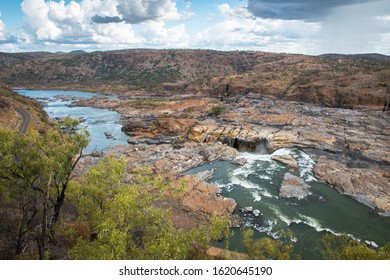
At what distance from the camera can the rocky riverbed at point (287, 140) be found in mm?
28523

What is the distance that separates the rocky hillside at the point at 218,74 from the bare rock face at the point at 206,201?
39.7m

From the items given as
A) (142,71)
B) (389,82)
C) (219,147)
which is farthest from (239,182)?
(142,71)

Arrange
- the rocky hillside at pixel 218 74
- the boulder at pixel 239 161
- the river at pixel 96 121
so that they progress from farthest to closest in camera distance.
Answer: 1. the rocky hillside at pixel 218 74
2. the river at pixel 96 121
3. the boulder at pixel 239 161

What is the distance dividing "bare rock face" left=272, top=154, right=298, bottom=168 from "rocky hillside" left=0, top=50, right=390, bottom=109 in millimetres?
28168

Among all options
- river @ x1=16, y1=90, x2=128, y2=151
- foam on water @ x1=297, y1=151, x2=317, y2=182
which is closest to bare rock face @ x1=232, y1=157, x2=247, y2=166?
foam on water @ x1=297, y1=151, x2=317, y2=182

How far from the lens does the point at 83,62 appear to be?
139625 millimetres

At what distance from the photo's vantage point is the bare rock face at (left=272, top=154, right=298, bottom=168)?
105ft

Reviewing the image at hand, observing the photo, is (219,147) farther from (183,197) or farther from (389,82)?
(389,82)

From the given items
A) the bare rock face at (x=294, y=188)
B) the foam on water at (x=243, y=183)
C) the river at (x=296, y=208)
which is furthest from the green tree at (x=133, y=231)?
the foam on water at (x=243, y=183)

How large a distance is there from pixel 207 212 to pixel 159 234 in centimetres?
1381

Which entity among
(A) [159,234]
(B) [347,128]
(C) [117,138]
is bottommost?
(C) [117,138]

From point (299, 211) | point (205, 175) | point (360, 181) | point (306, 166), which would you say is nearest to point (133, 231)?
point (299, 211)

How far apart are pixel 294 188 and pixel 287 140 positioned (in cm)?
1287

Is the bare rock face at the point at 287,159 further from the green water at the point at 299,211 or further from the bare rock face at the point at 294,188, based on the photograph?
the bare rock face at the point at 294,188
